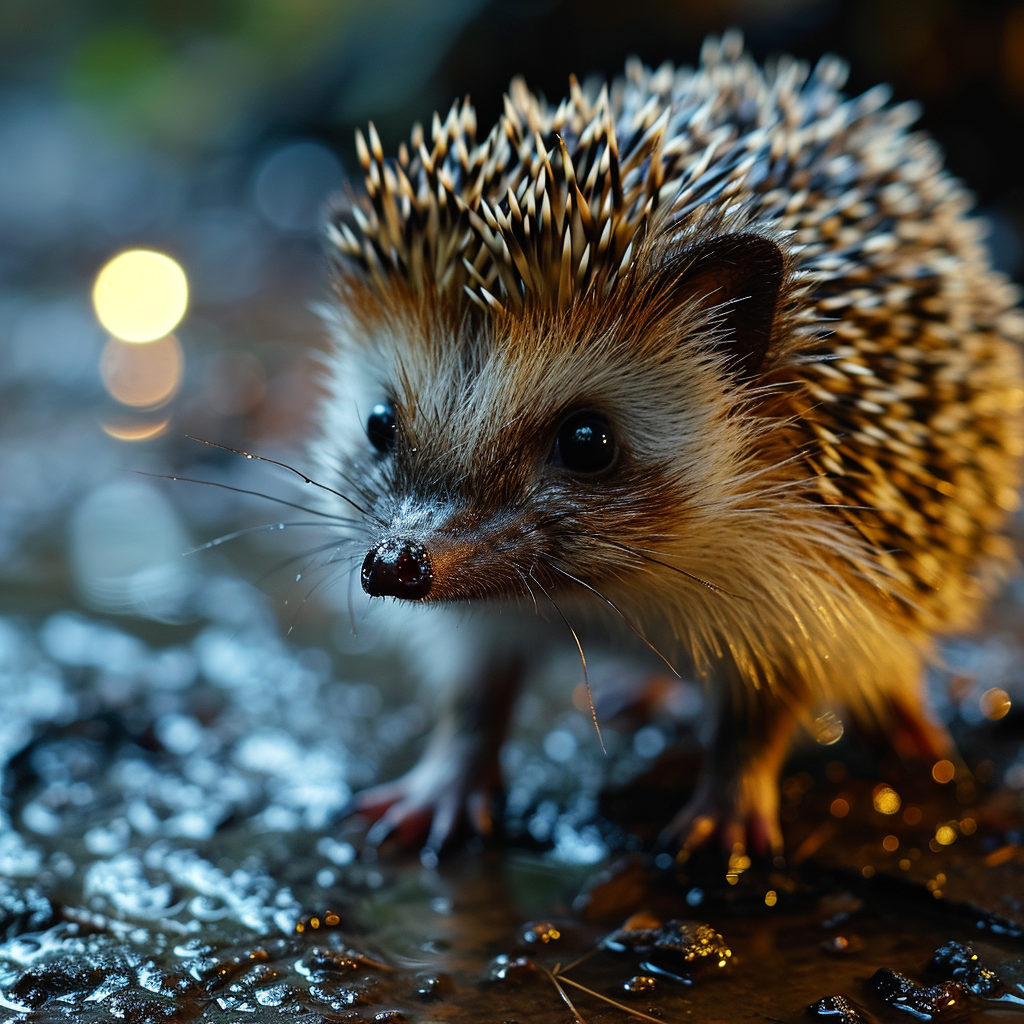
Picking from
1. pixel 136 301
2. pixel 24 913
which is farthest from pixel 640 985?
pixel 136 301

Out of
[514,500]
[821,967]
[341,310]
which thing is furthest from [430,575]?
[821,967]

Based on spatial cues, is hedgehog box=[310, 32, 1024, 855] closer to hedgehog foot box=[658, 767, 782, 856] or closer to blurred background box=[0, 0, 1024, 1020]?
hedgehog foot box=[658, 767, 782, 856]

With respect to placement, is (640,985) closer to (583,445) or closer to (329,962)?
(329,962)

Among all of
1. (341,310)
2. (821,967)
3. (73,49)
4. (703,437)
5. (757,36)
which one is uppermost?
(73,49)

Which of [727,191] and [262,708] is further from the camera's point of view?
[262,708]

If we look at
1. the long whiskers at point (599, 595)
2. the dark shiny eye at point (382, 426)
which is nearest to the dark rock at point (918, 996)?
the long whiskers at point (599, 595)

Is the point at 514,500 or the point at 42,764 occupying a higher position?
the point at 514,500

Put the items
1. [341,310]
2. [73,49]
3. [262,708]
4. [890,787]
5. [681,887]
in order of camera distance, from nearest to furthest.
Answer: [681,887] → [341,310] → [890,787] → [262,708] → [73,49]

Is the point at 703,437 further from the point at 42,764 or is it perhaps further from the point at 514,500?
the point at 42,764

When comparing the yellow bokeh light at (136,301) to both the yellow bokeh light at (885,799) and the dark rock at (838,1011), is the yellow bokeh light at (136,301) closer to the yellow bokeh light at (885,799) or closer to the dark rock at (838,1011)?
the yellow bokeh light at (885,799)
